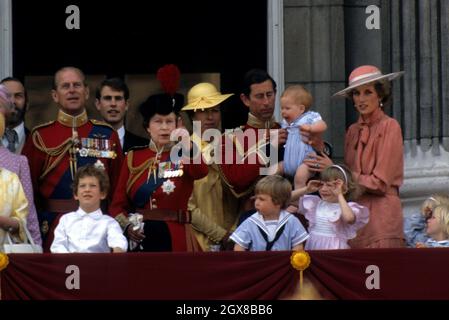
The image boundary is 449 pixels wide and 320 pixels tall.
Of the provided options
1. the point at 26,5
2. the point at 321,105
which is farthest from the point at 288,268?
the point at 26,5

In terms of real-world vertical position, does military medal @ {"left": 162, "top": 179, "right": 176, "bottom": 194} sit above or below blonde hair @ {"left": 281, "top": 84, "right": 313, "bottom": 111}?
below

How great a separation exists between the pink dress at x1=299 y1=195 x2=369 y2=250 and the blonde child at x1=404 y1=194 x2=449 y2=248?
22.3 inches

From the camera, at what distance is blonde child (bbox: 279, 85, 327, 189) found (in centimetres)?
1598

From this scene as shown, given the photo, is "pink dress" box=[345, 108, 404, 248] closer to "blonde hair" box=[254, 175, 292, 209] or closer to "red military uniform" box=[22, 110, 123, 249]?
"blonde hair" box=[254, 175, 292, 209]

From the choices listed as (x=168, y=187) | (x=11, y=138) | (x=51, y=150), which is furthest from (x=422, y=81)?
(x=11, y=138)

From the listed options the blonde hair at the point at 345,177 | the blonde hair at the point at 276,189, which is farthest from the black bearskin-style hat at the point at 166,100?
the blonde hair at the point at 345,177

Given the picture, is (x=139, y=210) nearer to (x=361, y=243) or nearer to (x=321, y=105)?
(x=361, y=243)

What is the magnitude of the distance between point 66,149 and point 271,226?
1.94 metres

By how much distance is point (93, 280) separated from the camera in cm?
1507

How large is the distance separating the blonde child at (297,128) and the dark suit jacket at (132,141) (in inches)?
50.7

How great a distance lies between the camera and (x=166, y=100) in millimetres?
16172

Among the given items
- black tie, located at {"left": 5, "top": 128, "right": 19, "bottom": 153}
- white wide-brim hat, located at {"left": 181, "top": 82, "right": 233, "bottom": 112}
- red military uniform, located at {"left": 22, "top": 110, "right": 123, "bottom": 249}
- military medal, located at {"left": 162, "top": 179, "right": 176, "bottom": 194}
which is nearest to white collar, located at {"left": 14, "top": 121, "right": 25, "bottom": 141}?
black tie, located at {"left": 5, "top": 128, "right": 19, "bottom": 153}

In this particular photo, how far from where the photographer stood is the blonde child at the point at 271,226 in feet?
50.4

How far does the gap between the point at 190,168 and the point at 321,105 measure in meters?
2.94
